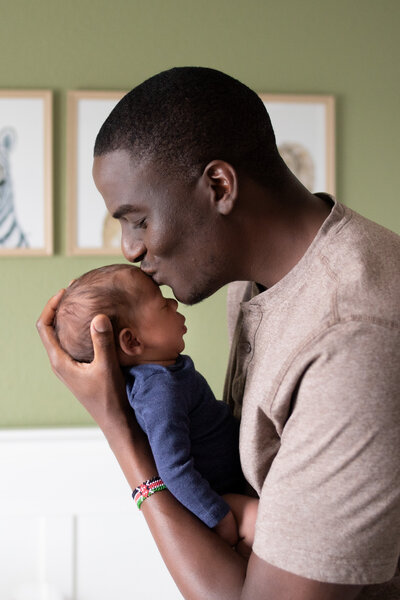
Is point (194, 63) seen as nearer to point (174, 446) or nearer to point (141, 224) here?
point (141, 224)

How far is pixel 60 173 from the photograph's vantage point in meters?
2.56

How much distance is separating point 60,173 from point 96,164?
1492 millimetres

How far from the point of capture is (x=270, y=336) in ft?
3.65

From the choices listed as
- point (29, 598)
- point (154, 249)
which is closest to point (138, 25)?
point (154, 249)

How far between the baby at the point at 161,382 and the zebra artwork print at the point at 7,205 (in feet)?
3.99

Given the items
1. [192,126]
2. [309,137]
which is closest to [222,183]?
[192,126]

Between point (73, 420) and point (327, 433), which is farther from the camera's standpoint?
point (73, 420)

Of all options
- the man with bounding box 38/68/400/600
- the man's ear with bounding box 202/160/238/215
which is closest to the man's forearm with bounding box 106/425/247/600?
the man with bounding box 38/68/400/600

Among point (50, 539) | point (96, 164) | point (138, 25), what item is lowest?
point (50, 539)

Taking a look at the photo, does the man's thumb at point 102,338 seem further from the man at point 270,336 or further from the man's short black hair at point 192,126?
the man's short black hair at point 192,126

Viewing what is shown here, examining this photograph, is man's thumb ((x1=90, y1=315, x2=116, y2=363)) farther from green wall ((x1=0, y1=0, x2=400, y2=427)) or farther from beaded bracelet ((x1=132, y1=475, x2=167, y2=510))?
green wall ((x1=0, y1=0, x2=400, y2=427))

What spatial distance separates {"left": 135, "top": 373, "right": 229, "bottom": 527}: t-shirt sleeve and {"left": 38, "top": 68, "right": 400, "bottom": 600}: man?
26mm

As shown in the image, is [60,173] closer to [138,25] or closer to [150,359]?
[138,25]

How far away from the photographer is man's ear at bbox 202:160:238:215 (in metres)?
1.05
